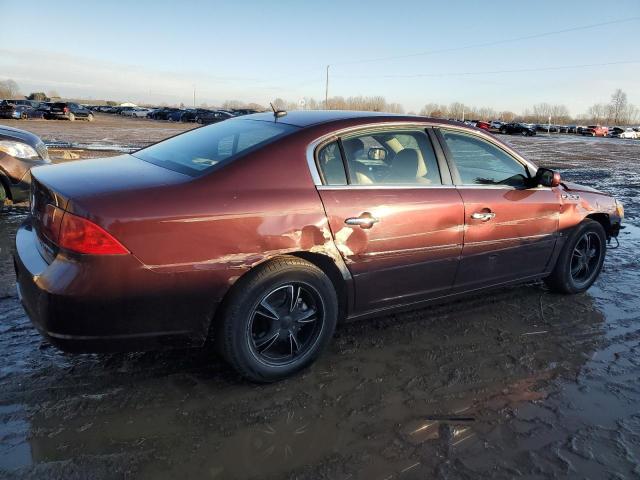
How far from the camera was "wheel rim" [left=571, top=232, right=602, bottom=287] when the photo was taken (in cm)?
469

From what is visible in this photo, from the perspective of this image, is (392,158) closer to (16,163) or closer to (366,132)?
(366,132)

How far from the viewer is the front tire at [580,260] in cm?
452

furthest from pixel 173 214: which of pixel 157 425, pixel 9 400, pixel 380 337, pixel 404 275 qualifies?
pixel 380 337

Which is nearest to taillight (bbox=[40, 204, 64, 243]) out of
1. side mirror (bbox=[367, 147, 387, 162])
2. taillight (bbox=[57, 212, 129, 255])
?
taillight (bbox=[57, 212, 129, 255])

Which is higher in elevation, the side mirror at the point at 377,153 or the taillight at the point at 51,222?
the side mirror at the point at 377,153

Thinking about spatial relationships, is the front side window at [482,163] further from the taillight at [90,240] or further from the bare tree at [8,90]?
the bare tree at [8,90]

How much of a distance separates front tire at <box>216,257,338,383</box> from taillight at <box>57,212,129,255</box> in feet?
2.20

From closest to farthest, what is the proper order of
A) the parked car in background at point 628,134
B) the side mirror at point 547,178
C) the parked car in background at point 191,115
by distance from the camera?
the side mirror at point 547,178 < the parked car in background at point 191,115 < the parked car in background at point 628,134

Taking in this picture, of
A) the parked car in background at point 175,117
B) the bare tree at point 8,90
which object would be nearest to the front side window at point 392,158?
the parked car in background at point 175,117

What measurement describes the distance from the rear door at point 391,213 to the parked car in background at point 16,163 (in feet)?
16.4

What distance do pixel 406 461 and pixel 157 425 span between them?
4.20ft

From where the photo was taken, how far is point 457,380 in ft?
10.2

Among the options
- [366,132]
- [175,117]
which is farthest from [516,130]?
[366,132]

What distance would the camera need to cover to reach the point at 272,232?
2.78 m
